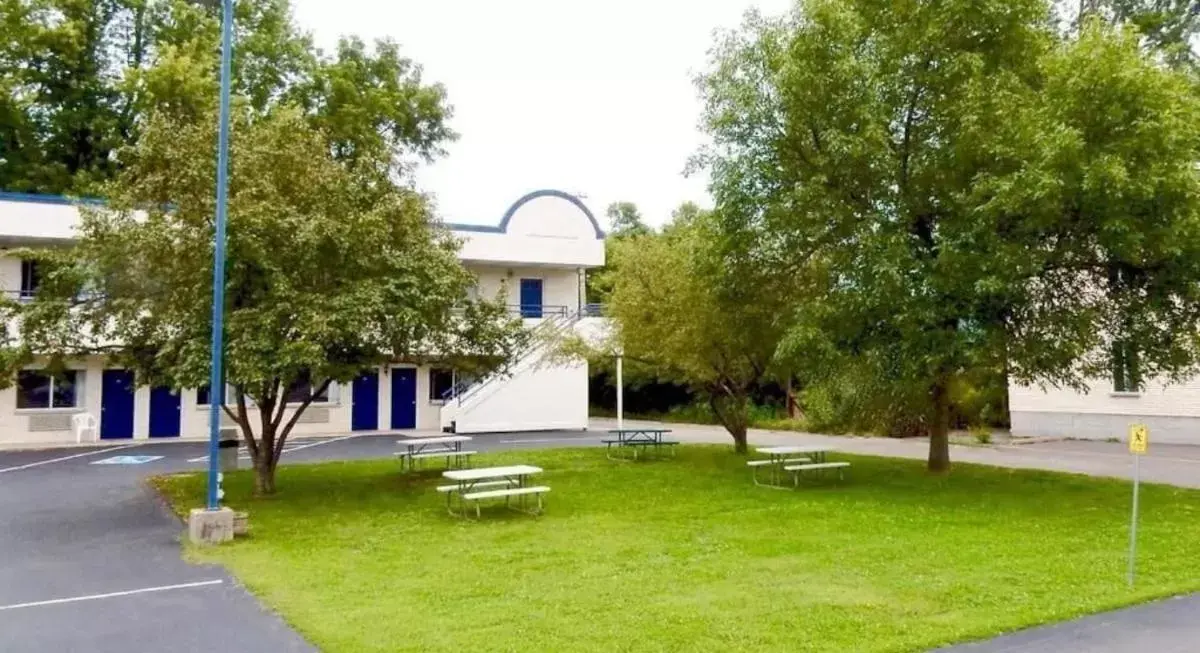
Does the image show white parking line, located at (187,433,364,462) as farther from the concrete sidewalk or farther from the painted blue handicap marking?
the concrete sidewalk

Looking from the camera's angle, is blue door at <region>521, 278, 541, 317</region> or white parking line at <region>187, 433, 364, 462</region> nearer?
white parking line at <region>187, 433, 364, 462</region>

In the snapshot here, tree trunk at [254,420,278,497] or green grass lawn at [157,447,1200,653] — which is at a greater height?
tree trunk at [254,420,278,497]

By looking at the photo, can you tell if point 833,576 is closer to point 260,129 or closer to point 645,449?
point 260,129

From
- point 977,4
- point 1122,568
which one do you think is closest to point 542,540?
point 1122,568

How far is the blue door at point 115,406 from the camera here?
88.4 feet

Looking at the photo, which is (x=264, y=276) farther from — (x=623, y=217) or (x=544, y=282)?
(x=623, y=217)

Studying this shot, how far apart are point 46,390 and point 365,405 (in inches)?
370

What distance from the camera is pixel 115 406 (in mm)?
27172

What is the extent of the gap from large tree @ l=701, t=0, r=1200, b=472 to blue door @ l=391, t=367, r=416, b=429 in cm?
1815

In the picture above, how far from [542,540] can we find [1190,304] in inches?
429

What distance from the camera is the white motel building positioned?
25.5 metres

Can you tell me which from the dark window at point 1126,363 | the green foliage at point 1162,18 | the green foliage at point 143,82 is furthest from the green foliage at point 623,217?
the dark window at point 1126,363

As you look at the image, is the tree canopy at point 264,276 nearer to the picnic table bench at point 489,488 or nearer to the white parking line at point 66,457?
the picnic table bench at point 489,488

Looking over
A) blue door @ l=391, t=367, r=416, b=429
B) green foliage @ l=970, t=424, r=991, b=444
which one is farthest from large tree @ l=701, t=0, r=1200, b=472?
blue door @ l=391, t=367, r=416, b=429
